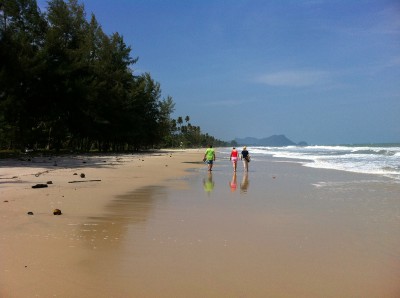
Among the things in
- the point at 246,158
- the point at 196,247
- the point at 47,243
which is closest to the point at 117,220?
the point at 47,243

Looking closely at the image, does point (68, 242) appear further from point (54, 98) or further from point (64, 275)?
point (54, 98)

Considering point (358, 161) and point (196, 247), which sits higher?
point (358, 161)

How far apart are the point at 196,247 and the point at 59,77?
35730 millimetres

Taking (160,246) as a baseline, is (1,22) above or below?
above

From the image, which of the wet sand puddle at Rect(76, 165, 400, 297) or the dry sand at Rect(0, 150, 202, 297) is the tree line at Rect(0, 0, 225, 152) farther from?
the wet sand puddle at Rect(76, 165, 400, 297)

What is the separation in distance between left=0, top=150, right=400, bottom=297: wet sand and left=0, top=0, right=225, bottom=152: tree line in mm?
24745

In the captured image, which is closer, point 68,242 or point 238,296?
point 238,296

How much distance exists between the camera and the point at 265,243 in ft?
20.6

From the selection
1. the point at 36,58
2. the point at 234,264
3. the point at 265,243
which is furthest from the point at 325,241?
the point at 36,58

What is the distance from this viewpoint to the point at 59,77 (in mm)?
37469

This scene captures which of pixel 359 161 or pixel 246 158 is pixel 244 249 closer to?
pixel 246 158

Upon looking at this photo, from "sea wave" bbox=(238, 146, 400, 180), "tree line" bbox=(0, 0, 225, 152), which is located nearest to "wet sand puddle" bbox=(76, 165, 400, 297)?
"sea wave" bbox=(238, 146, 400, 180)

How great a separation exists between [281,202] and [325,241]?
4632mm

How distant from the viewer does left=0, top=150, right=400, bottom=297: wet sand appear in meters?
4.32
